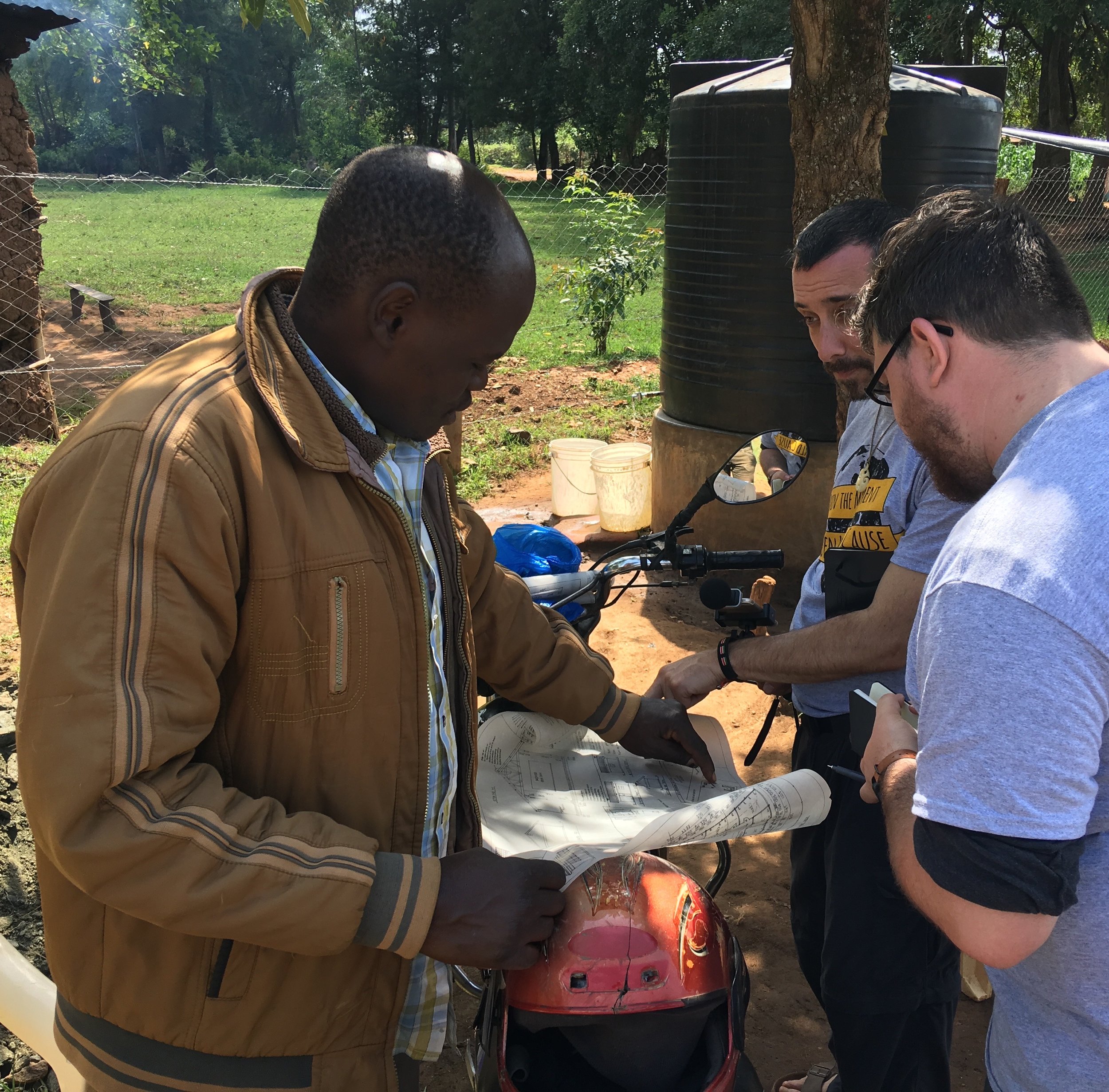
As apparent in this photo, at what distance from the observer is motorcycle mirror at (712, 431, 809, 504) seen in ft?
9.24

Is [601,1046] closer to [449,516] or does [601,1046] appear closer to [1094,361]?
[449,516]

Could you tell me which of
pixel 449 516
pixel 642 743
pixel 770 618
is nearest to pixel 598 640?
pixel 770 618

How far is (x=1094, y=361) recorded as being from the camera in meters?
1.34

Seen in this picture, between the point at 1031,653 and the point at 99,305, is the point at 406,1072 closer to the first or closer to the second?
the point at 1031,653

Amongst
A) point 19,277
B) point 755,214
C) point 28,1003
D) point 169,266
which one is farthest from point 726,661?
point 169,266

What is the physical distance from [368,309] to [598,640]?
14.3 ft

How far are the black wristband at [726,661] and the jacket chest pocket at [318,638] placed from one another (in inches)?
50.1

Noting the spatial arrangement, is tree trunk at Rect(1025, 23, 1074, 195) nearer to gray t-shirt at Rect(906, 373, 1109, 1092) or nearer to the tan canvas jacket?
gray t-shirt at Rect(906, 373, 1109, 1092)

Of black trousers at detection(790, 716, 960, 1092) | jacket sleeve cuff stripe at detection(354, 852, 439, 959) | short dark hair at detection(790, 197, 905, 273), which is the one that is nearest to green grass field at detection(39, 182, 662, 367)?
short dark hair at detection(790, 197, 905, 273)

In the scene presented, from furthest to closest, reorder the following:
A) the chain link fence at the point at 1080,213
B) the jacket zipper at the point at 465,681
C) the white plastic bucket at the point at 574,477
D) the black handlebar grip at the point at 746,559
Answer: the chain link fence at the point at 1080,213 < the white plastic bucket at the point at 574,477 < the black handlebar grip at the point at 746,559 < the jacket zipper at the point at 465,681

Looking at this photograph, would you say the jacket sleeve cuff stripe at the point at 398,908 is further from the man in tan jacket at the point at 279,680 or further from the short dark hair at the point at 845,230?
the short dark hair at the point at 845,230

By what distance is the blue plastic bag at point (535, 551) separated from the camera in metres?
3.29

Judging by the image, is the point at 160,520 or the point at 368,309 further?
the point at 368,309

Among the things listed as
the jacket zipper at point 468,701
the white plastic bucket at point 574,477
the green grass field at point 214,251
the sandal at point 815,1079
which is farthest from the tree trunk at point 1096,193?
the jacket zipper at point 468,701
